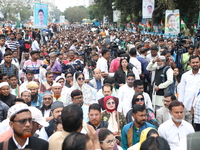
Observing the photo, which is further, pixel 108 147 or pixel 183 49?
pixel 183 49

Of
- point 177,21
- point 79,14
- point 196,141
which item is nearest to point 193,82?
point 196,141

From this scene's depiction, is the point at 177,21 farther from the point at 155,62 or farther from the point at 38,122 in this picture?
the point at 38,122

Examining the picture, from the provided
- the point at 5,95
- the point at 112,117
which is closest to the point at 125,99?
the point at 112,117

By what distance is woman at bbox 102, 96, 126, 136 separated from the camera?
17.5 ft

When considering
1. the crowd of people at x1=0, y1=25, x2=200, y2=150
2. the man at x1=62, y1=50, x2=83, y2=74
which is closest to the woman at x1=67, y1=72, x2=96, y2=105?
the crowd of people at x1=0, y1=25, x2=200, y2=150

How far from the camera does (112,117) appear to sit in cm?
539

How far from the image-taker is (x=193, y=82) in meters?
6.25

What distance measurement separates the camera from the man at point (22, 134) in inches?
123

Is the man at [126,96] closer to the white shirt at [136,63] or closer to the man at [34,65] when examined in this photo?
the white shirt at [136,63]

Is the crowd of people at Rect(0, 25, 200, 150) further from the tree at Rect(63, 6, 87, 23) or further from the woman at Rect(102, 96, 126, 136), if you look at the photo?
the tree at Rect(63, 6, 87, 23)

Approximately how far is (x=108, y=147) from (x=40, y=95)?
10.5 feet

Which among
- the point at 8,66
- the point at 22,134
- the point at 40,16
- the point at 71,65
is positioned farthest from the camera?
the point at 40,16

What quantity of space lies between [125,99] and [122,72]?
1.27 m

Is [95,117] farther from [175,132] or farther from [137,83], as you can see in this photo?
[137,83]
